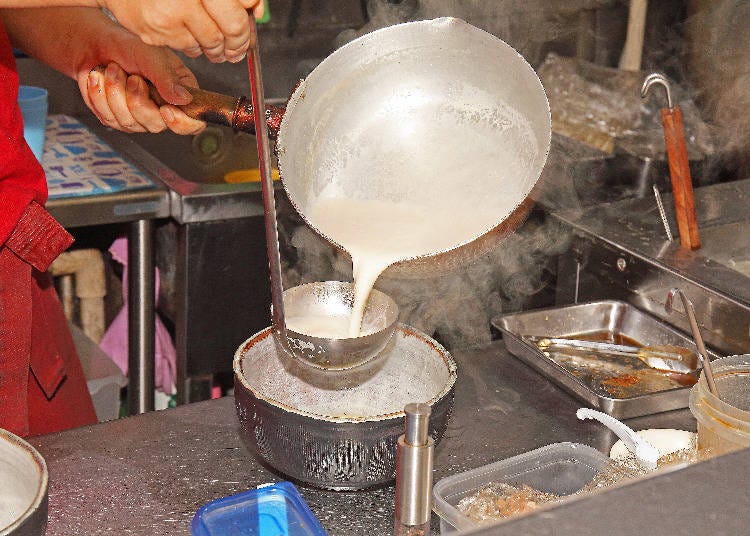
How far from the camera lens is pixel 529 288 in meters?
2.25

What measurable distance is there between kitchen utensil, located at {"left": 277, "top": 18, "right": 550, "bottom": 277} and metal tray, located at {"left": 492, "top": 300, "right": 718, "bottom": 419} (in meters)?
0.34

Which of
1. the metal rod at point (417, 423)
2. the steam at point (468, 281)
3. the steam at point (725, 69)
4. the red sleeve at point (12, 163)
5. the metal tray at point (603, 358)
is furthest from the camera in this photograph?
the steam at point (725, 69)

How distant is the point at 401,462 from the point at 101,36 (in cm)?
110

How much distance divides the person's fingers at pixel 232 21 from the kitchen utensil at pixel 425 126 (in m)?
0.25

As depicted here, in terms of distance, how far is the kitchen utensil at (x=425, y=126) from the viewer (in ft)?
4.44

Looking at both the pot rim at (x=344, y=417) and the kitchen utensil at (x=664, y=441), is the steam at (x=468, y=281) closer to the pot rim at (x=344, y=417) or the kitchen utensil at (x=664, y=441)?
the pot rim at (x=344, y=417)

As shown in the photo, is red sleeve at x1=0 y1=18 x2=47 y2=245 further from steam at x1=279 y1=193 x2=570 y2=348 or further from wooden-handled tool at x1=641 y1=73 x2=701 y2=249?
wooden-handled tool at x1=641 y1=73 x2=701 y2=249

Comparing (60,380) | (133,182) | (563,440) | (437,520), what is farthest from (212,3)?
(133,182)

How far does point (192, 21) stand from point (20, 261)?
78 cm

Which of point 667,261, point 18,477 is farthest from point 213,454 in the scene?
point 667,261

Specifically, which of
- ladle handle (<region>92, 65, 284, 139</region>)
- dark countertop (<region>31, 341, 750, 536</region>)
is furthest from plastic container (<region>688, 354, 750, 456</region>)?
ladle handle (<region>92, 65, 284, 139</region>)

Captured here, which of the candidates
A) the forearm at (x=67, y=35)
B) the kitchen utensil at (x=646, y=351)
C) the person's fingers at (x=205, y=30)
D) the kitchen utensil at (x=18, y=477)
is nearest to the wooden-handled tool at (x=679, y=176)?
the kitchen utensil at (x=646, y=351)

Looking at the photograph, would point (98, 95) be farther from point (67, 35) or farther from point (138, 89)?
point (67, 35)

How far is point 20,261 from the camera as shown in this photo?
5.35 feet
